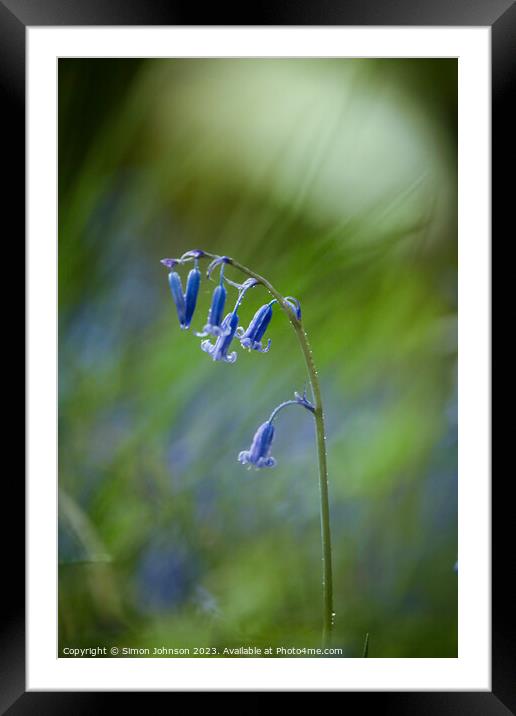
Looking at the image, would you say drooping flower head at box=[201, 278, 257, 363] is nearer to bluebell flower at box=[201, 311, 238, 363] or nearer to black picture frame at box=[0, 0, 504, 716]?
bluebell flower at box=[201, 311, 238, 363]

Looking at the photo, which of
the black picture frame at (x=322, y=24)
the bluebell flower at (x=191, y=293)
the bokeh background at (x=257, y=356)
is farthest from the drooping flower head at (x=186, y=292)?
the black picture frame at (x=322, y=24)

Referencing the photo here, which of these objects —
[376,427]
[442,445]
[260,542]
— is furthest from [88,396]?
[442,445]

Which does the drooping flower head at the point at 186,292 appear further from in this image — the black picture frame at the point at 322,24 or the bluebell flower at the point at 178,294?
the black picture frame at the point at 322,24

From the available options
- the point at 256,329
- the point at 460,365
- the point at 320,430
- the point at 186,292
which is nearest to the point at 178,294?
the point at 186,292

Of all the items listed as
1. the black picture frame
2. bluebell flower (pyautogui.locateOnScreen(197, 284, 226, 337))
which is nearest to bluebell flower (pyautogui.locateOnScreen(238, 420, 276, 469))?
bluebell flower (pyautogui.locateOnScreen(197, 284, 226, 337))

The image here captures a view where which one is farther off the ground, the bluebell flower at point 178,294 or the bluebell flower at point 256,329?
the bluebell flower at point 178,294
